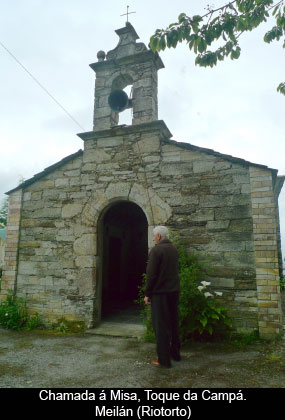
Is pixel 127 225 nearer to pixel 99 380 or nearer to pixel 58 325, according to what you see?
pixel 58 325

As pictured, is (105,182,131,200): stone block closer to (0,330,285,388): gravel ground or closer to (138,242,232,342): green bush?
(138,242,232,342): green bush

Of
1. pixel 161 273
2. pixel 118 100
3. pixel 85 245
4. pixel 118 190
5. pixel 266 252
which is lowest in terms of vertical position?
pixel 161 273

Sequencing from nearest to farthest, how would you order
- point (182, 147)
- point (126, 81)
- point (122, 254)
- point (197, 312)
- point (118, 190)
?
point (197, 312)
point (182, 147)
point (118, 190)
point (126, 81)
point (122, 254)

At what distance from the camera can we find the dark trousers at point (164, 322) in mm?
3725

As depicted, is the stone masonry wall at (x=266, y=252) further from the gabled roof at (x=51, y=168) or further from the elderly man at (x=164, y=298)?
the gabled roof at (x=51, y=168)

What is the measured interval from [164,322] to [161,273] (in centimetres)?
60

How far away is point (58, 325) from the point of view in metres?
6.01

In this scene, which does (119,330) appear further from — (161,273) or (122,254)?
(122,254)

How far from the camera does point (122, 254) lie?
9.65 metres

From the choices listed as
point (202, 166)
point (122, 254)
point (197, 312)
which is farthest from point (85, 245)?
point (122, 254)

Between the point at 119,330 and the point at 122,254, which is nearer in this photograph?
the point at 119,330

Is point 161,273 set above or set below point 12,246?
below
